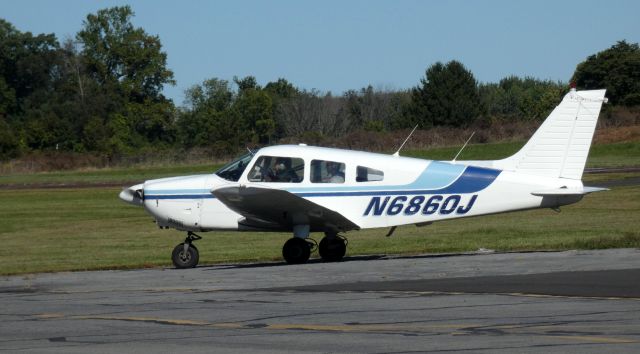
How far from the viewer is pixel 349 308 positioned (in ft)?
39.8

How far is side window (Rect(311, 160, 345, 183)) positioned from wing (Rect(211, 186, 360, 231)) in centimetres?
46

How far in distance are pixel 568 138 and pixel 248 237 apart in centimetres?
1312

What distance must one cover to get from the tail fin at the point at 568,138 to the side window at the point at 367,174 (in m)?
2.40

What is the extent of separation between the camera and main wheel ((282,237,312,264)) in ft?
62.2

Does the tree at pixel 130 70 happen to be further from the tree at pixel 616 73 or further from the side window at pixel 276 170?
the side window at pixel 276 170

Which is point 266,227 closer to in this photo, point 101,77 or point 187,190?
point 187,190

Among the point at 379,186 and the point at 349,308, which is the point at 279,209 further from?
the point at 349,308

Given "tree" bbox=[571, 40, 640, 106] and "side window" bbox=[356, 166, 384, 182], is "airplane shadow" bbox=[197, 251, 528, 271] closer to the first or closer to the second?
"side window" bbox=[356, 166, 384, 182]

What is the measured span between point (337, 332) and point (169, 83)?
99.5m

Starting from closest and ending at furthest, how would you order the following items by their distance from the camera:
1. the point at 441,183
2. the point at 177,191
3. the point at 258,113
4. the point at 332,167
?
the point at 441,183 < the point at 332,167 < the point at 177,191 < the point at 258,113

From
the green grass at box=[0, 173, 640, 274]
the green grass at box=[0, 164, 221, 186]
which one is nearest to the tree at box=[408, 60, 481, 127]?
the green grass at box=[0, 164, 221, 186]

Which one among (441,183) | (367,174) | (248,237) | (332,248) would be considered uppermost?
(367,174)

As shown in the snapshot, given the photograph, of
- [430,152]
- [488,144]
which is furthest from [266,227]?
[488,144]

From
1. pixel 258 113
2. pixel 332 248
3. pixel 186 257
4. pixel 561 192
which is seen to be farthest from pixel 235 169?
pixel 258 113
